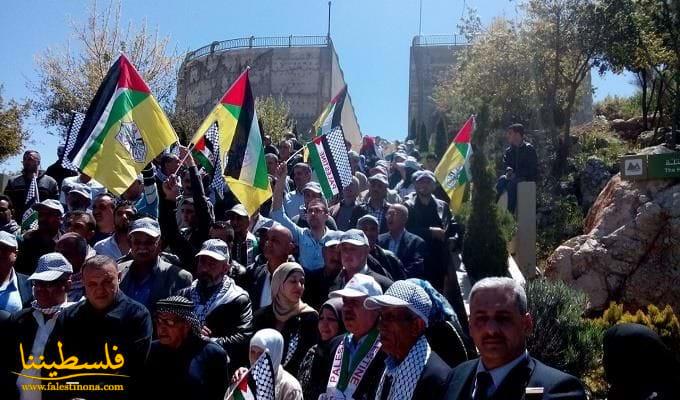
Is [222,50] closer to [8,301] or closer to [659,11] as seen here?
[659,11]

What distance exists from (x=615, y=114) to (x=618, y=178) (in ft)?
59.8

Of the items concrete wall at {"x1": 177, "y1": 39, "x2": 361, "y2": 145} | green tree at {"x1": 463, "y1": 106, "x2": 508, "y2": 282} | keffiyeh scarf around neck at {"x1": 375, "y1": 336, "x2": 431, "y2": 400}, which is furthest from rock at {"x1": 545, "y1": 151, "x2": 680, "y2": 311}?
concrete wall at {"x1": 177, "y1": 39, "x2": 361, "y2": 145}

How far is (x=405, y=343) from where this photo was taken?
158 inches

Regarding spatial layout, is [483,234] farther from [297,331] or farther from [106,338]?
[106,338]

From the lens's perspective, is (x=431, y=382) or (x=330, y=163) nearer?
(x=431, y=382)

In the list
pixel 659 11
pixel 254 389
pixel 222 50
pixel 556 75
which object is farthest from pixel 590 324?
pixel 222 50

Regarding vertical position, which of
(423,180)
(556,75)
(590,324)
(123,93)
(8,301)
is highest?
(556,75)

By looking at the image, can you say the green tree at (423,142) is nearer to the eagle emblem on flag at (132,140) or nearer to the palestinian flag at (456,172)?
the palestinian flag at (456,172)

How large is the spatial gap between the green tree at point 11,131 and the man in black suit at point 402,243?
1945cm

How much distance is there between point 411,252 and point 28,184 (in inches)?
220

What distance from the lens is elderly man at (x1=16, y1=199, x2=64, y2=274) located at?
671 cm

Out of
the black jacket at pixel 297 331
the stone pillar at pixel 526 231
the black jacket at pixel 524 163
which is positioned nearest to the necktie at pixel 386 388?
the black jacket at pixel 297 331

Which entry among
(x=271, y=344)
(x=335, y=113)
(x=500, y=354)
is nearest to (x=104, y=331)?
(x=271, y=344)

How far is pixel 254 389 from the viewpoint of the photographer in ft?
14.4
